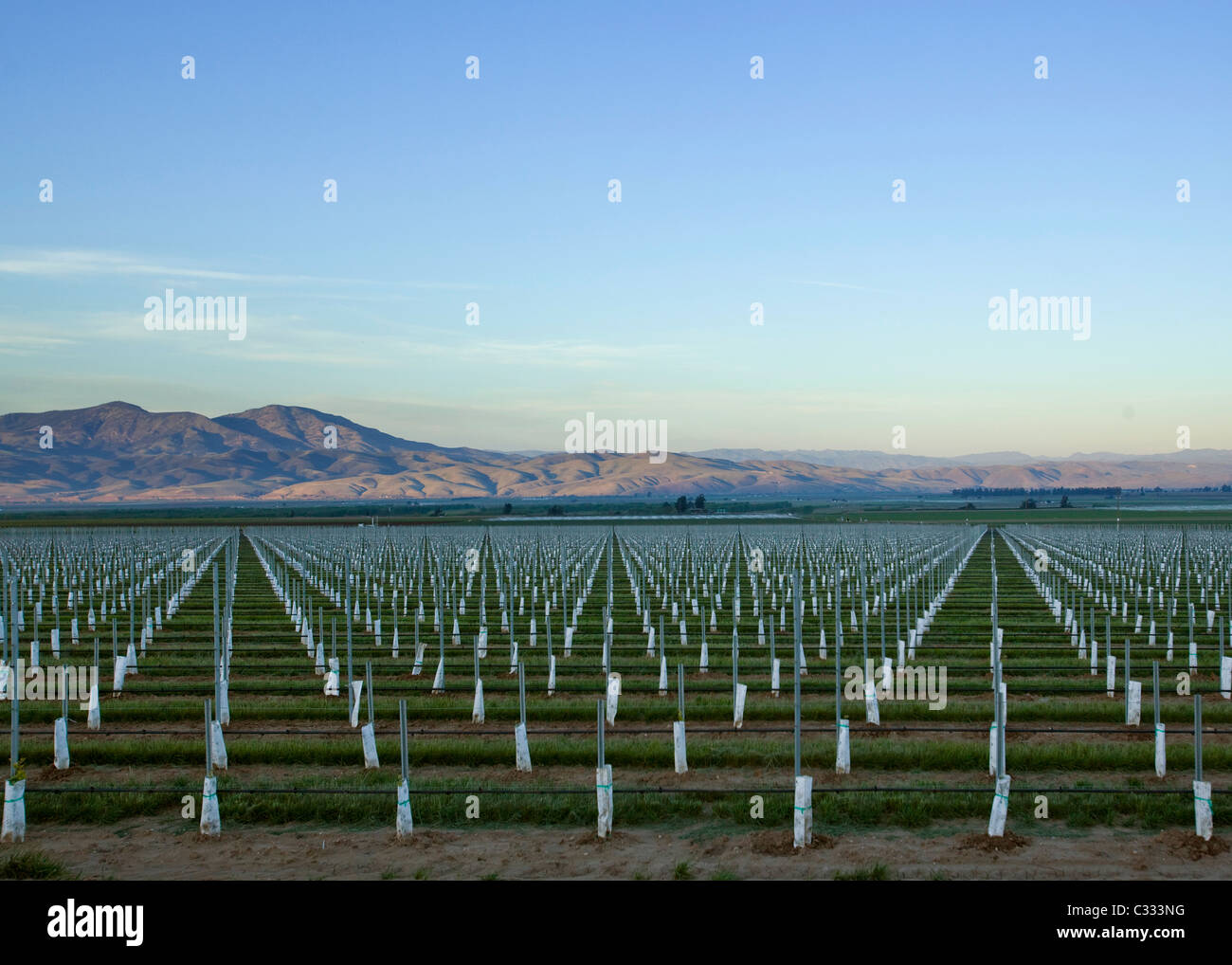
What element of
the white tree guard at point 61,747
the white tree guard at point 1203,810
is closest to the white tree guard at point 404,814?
the white tree guard at point 61,747

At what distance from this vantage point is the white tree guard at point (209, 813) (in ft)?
37.3

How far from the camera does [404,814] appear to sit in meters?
11.2

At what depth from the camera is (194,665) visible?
22812 mm

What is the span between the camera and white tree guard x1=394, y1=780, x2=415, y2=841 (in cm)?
1117

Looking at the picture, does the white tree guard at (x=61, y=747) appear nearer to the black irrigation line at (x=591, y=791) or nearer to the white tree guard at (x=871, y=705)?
the black irrigation line at (x=591, y=791)

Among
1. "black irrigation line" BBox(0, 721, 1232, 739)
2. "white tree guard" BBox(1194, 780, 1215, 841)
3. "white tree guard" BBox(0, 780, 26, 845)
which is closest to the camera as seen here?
"white tree guard" BBox(1194, 780, 1215, 841)

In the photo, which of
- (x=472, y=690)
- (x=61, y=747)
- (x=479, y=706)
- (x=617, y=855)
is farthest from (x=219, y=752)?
(x=617, y=855)

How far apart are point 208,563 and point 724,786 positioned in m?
47.8

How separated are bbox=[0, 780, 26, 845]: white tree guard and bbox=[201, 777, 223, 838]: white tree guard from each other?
A: 1.89m

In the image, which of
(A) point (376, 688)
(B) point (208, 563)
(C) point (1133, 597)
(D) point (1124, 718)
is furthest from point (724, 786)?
(B) point (208, 563)

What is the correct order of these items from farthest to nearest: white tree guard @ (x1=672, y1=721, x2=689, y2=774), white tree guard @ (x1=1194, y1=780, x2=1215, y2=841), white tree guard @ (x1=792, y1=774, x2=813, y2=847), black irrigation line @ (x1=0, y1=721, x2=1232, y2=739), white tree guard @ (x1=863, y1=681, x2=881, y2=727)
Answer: white tree guard @ (x1=863, y1=681, x2=881, y2=727)
black irrigation line @ (x1=0, y1=721, x2=1232, y2=739)
white tree guard @ (x1=672, y1=721, x2=689, y2=774)
white tree guard @ (x1=792, y1=774, x2=813, y2=847)
white tree guard @ (x1=1194, y1=780, x2=1215, y2=841)

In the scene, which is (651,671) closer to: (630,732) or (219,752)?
(630,732)

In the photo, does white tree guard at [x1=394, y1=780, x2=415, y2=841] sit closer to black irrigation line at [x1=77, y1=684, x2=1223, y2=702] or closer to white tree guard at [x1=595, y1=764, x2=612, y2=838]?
white tree guard at [x1=595, y1=764, x2=612, y2=838]

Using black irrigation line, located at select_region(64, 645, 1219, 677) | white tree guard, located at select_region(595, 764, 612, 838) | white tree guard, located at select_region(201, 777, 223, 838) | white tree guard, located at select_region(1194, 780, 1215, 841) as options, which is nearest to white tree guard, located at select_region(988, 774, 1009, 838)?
white tree guard, located at select_region(1194, 780, 1215, 841)
